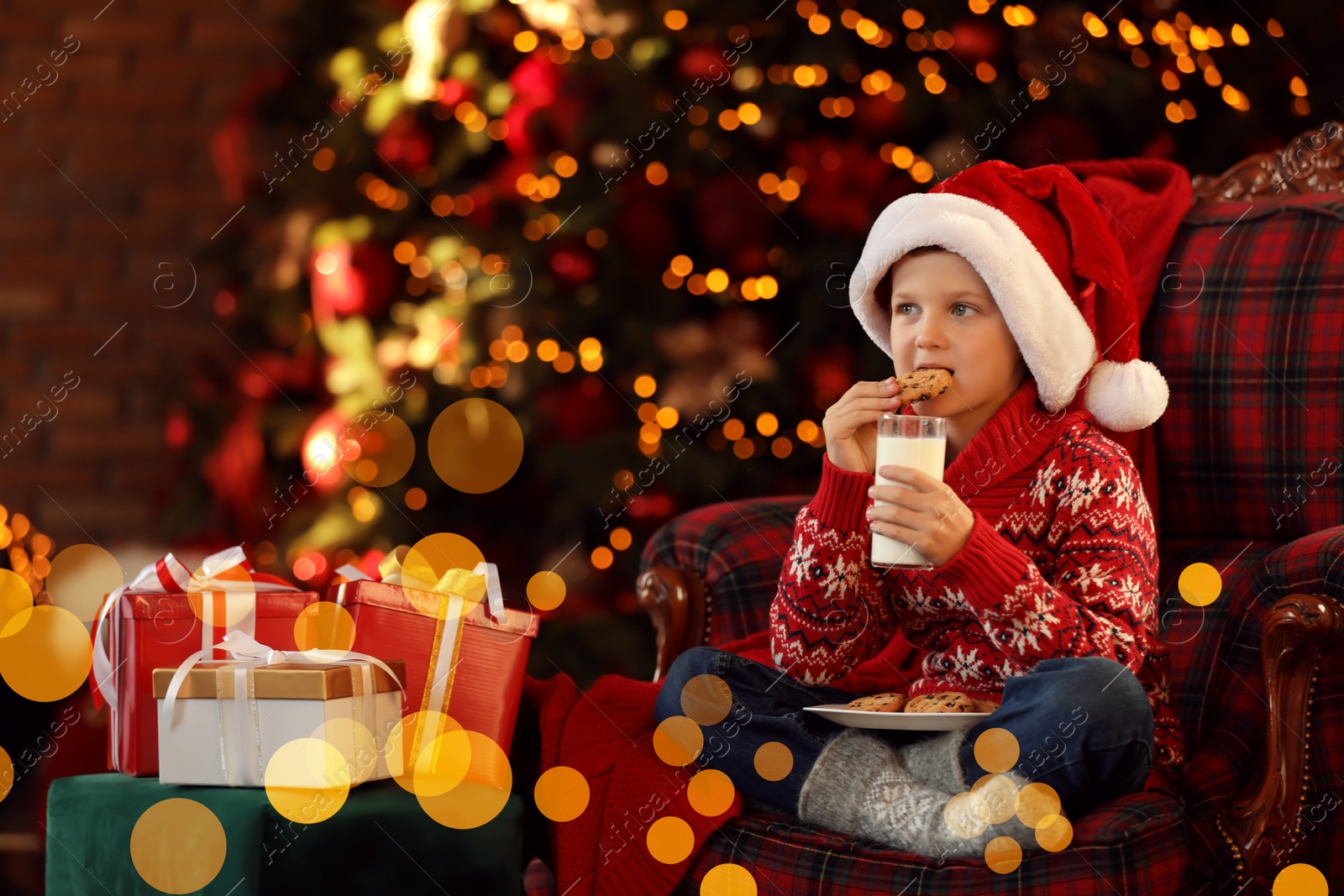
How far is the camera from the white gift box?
4.10 feet

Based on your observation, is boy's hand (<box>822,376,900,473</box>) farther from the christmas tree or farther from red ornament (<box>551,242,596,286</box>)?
red ornament (<box>551,242,596,286</box>)

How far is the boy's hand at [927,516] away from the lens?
1254 millimetres

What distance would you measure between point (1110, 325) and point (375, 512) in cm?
165

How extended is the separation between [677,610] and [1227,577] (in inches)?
28.9

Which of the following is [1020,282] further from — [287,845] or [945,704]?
[287,845]

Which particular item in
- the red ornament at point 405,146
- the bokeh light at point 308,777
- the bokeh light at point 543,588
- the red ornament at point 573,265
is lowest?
the bokeh light at point 308,777

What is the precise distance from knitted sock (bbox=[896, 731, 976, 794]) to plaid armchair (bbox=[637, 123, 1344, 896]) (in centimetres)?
9

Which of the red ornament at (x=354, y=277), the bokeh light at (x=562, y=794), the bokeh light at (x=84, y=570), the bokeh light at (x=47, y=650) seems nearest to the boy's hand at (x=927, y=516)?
the bokeh light at (x=562, y=794)

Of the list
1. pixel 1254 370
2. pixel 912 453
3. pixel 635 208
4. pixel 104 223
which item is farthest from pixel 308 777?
pixel 104 223

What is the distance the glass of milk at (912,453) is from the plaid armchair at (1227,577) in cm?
29

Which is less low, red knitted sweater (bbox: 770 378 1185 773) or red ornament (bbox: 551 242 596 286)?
red ornament (bbox: 551 242 596 286)

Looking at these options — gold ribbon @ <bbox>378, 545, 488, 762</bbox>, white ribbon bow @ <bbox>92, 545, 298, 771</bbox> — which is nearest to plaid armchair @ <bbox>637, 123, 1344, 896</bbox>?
gold ribbon @ <bbox>378, 545, 488, 762</bbox>

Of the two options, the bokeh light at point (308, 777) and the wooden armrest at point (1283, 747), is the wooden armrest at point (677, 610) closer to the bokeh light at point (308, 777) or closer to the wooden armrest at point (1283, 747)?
the bokeh light at point (308, 777)

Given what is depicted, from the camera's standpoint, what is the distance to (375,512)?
2641 millimetres
